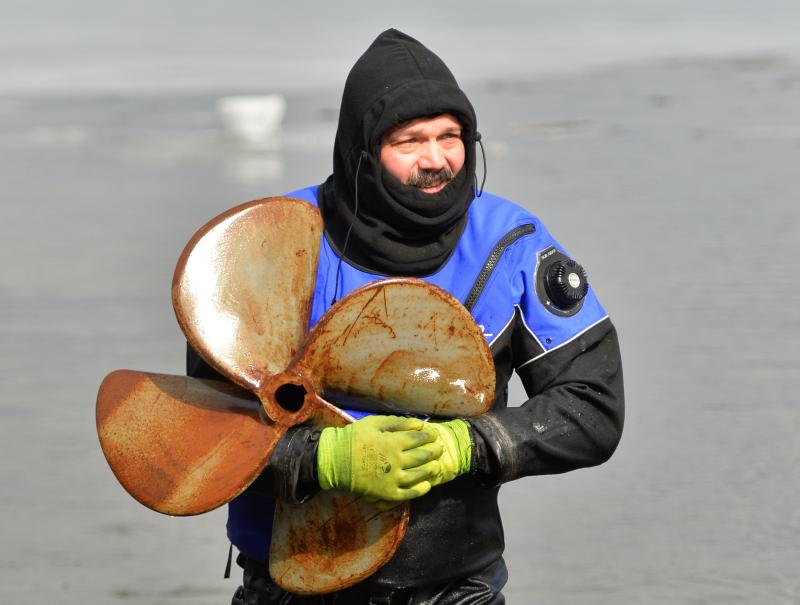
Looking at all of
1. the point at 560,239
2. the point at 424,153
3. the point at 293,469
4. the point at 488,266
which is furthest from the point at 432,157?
the point at 560,239

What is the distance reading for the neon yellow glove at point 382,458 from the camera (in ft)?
9.38

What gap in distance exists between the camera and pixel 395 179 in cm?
311

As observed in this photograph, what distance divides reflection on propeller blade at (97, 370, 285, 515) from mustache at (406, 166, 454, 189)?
529 millimetres

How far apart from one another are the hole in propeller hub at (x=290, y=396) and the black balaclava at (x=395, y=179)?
28 centimetres

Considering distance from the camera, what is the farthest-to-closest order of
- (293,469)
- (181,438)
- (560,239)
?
(560,239), (181,438), (293,469)

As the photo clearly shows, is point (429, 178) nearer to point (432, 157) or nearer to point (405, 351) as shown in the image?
point (432, 157)

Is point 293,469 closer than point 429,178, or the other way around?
point 293,469

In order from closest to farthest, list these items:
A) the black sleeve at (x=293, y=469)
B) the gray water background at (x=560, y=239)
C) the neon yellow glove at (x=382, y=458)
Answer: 1. the neon yellow glove at (x=382, y=458)
2. the black sleeve at (x=293, y=469)
3. the gray water background at (x=560, y=239)

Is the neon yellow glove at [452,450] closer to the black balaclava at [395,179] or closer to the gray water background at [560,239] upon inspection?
the black balaclava at [395,179]

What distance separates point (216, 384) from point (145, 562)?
8.84 feet

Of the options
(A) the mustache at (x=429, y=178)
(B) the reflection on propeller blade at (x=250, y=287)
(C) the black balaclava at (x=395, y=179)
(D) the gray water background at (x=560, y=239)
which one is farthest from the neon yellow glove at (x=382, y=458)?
(D) the gray water background at (x=560, y=239)

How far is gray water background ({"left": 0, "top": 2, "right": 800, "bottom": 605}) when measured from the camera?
227 inches

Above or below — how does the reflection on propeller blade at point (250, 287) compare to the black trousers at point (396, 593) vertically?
above

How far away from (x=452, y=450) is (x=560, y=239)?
6.55 meters
